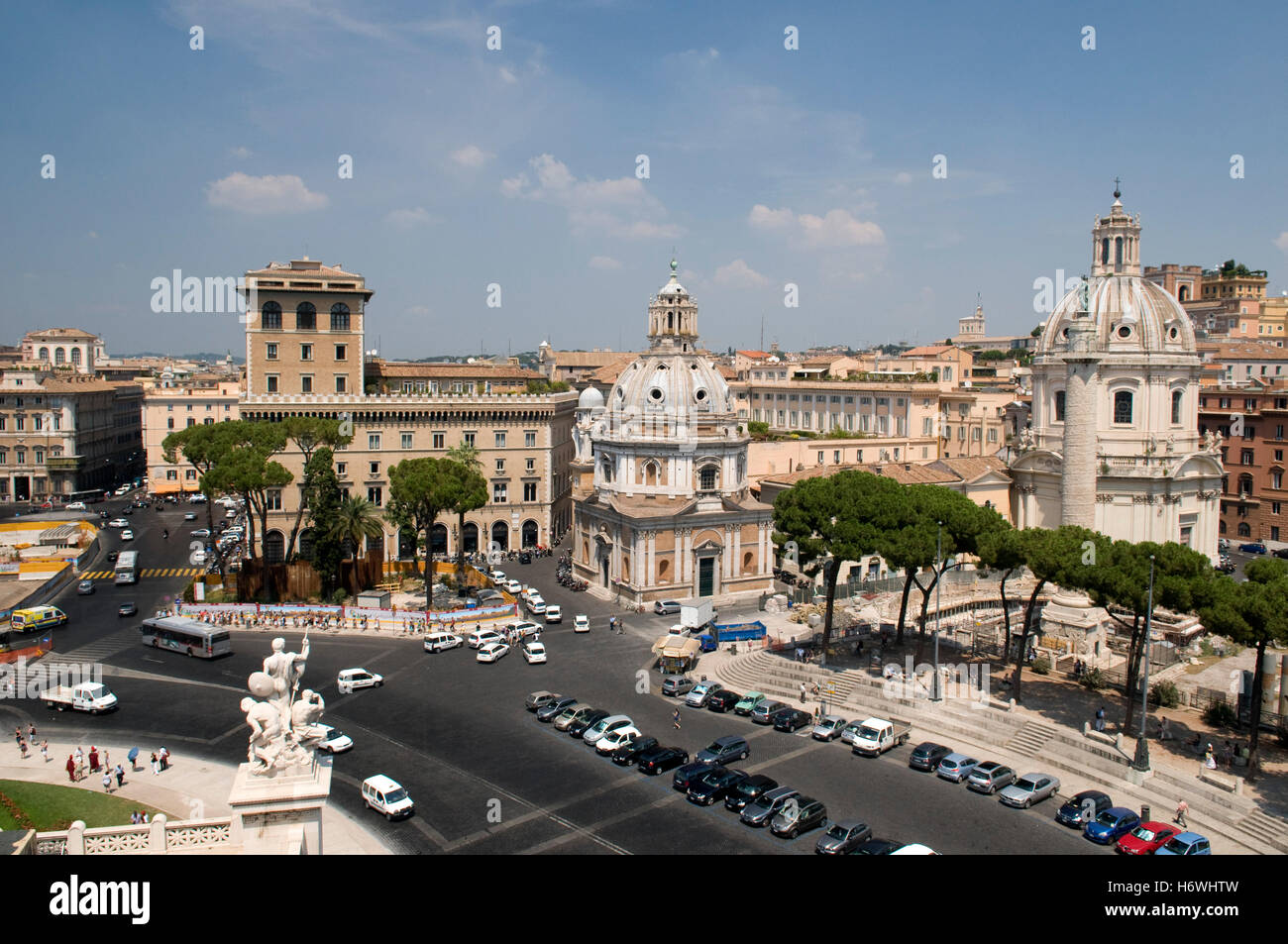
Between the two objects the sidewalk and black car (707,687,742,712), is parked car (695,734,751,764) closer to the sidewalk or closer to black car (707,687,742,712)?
black car (707,687,742,712)

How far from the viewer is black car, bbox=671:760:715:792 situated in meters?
33.1

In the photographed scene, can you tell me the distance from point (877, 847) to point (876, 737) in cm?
1039

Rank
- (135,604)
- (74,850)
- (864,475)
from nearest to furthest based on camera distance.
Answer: (74,850)
(864,475)
(135,604)

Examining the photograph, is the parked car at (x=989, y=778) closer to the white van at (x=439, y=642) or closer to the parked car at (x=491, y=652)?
the parked car at (x=491, y=652)

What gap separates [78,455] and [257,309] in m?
51.4

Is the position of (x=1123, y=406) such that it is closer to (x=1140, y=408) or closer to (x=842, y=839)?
(x=1140, y=408)

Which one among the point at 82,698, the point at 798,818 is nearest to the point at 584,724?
the point at 798,818

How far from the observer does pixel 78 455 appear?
111 meters

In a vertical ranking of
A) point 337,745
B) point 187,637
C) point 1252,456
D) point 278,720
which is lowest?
point 337,745

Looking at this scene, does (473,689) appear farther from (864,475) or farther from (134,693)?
(864,475)

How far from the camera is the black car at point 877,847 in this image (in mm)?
26814

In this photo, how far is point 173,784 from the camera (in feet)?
112
